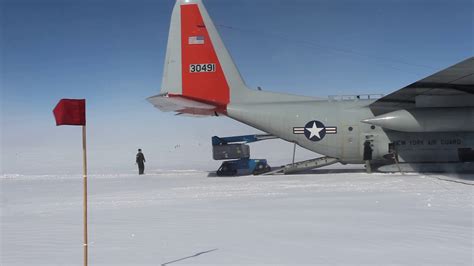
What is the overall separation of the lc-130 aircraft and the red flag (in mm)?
8845

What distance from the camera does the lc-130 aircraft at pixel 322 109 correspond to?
13.7m

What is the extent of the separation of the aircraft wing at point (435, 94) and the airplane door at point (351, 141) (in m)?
1.05

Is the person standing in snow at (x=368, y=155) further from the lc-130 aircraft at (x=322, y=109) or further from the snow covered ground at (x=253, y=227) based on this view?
the snow covered ground at (x=253, y=227)

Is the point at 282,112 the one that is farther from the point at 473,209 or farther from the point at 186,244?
the point at 186,244

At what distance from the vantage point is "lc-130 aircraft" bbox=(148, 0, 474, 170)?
1371 centimetres

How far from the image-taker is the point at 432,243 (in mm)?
5059

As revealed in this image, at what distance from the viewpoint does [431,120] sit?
1357 cm

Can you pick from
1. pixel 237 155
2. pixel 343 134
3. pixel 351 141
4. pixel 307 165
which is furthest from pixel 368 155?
pixel 237 155

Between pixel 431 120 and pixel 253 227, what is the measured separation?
9.90 meters

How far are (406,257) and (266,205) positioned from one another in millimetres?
3785

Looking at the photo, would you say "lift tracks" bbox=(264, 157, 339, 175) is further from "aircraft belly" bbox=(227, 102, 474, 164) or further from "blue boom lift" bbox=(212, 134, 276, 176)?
"blue boom lift" bbox=(212, 134, 276, 176)

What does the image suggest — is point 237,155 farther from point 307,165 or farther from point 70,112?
point 70,112

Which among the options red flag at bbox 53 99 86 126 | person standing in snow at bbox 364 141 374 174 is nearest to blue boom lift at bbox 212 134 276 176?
person standing in snow at bbox 364 141 374 174

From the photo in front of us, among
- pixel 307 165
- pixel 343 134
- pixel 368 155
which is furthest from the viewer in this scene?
pixel 307 165
